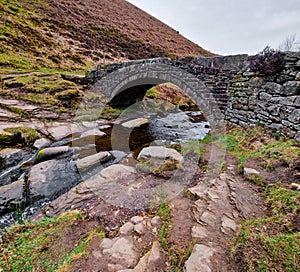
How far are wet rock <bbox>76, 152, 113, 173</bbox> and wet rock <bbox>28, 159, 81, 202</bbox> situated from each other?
16 centimetres

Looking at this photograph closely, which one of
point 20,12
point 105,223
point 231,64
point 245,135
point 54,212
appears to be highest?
point 20,12

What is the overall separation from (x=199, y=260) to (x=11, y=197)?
11.9 ft

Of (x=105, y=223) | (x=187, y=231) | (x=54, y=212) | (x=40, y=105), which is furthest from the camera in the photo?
(x=40, y=105)

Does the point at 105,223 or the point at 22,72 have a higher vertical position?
the point at 22,72

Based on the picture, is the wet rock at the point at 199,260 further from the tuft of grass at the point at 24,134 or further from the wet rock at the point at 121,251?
the tuft of grass at the point at 24,134

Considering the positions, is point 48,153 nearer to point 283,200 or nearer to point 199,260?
point 199,260

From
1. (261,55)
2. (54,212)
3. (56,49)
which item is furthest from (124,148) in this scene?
(56,49)

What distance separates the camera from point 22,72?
9617mm

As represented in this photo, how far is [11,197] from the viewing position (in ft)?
11.2

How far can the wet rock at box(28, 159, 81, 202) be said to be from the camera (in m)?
3.66

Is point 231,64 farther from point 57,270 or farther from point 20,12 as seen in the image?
point 20,12

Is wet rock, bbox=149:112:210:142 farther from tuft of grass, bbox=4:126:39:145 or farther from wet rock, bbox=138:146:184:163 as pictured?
tuft of grass, bbox=4:126:39:145

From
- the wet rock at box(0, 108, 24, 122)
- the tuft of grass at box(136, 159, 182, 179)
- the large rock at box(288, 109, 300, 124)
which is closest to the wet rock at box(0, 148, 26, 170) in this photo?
the wet rock at box(0, 108, 24, 122)

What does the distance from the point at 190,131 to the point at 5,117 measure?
770 centimetres
